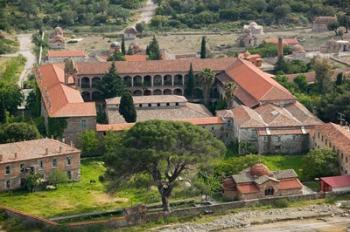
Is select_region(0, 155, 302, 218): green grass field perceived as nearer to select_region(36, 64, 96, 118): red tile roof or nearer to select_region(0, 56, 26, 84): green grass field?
select_region(36, 64, 96, 118): red tile roof

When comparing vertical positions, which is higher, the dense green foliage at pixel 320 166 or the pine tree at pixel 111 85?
the pine tree at pixel 111 85

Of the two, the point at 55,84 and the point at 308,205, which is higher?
the point at 55,84

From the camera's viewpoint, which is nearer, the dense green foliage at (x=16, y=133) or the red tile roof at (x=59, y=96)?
the dense green foliage at (x=16, y=133)

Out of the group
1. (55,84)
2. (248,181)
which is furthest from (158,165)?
(55,84)

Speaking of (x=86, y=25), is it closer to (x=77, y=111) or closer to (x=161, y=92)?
(x=161, y=92)

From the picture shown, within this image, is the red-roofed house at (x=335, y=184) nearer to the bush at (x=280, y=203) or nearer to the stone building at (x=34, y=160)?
the bush at (x=280, y=203)

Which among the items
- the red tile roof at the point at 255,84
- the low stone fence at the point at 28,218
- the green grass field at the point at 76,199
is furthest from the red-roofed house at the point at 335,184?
the low stone fence at the point at 28,218
